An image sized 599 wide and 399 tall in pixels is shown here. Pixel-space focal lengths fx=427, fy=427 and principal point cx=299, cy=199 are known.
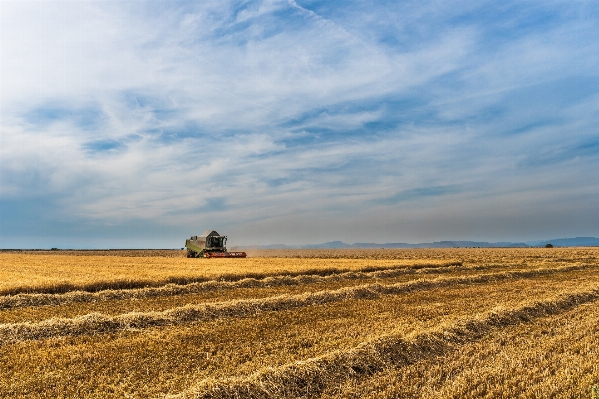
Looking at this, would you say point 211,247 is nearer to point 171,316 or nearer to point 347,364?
point 171,316

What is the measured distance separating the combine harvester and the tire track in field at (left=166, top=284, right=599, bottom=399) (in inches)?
1324

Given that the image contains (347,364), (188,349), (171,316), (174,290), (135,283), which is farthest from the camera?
(135,283)

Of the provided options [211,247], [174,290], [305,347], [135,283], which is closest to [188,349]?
[305,347]

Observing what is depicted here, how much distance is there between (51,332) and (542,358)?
10.5 meters

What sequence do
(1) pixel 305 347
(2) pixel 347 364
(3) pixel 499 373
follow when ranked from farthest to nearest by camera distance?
(1) pixel 305 347 → (2) pixel 347 364 → (3) pixel 499 373

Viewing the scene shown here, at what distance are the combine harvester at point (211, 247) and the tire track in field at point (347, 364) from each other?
3364cm

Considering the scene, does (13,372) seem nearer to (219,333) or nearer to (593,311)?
(219,333)

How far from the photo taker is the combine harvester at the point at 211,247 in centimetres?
4244

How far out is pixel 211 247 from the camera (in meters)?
44.0

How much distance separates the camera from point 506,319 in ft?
36.4

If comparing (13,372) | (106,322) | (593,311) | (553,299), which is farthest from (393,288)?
(13,372)

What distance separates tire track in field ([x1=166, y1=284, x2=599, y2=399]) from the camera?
6105mm

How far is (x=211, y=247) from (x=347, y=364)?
125 ft

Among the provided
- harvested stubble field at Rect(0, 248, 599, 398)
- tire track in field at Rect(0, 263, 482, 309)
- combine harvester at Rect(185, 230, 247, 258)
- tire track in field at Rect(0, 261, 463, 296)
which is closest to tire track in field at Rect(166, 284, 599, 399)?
harvested stubble field at Rect(0, 248, 599, 398)
